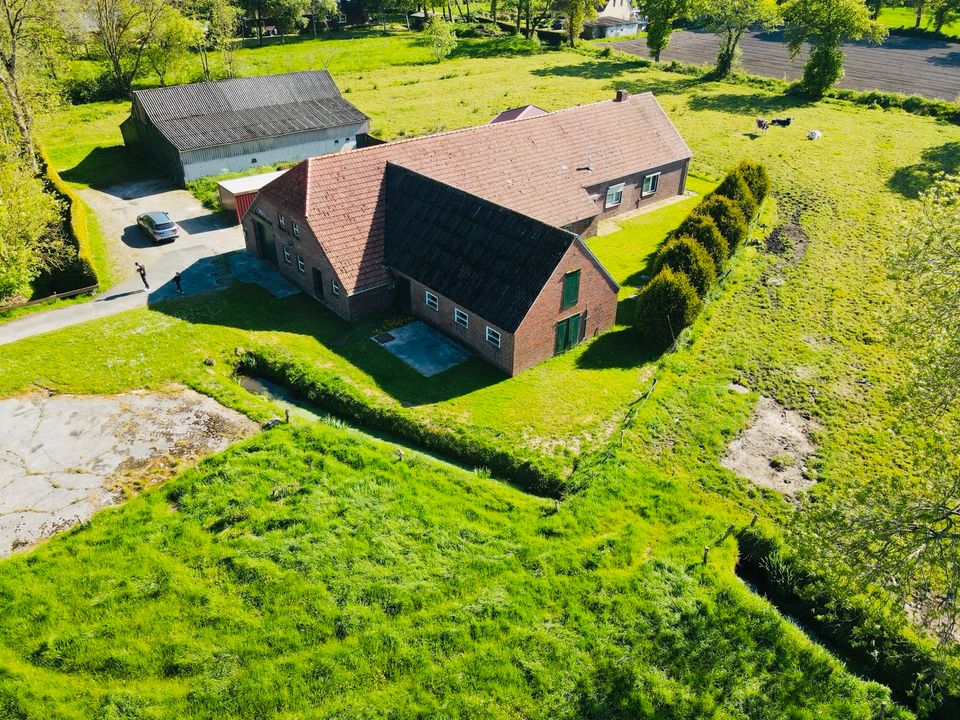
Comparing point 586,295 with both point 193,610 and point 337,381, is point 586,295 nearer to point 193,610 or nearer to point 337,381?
point 337,381

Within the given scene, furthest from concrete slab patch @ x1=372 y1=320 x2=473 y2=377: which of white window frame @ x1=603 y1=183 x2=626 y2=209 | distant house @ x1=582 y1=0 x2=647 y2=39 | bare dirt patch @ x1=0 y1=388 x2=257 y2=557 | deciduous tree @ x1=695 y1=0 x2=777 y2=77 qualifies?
distant house @ x1=582 y1=0 x2=647 y2=39

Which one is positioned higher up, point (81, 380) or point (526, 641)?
point (81, 380)

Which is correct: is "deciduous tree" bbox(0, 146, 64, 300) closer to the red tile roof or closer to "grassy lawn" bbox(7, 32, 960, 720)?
"grassy lawn" bbox(7, 32, 960, 720)

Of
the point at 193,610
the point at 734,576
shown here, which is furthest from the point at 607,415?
the point at 193,610

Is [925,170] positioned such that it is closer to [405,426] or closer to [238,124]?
[405,426]

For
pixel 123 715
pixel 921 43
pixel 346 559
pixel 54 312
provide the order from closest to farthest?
1. pixel 123 715
2. pixel 346 559
3. pixel 54 312
4. pixel 921 43

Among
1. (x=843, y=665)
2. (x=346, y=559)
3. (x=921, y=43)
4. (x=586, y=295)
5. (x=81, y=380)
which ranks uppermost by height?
(x=921, y=43)

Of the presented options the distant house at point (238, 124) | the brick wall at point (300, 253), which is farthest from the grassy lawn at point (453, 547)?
the distant house at point (238, 124)
